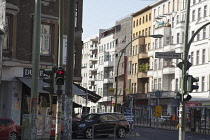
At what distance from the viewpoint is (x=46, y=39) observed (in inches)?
1556

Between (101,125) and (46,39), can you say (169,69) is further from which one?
(101,125)

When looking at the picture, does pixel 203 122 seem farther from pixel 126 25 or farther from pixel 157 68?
pixel 126 25

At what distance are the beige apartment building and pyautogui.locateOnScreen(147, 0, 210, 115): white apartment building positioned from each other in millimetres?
2983

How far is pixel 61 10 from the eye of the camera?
22953 millimetres

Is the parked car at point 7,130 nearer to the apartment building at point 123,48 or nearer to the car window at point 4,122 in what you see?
the car window at point 4,122

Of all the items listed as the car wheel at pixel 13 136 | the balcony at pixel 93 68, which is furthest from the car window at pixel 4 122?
the balcony at pixel 93 68

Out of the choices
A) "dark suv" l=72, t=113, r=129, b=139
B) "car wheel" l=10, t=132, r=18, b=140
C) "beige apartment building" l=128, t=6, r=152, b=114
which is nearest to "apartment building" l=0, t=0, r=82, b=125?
"dark suv" l=72, t=113, r=129, b=139

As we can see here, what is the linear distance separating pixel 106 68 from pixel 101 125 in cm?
9076

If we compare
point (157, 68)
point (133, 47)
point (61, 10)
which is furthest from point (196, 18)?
point (61, 10)

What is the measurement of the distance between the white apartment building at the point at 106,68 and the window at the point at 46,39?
7896 cm

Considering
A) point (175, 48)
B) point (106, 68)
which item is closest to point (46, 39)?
point (175, 48)

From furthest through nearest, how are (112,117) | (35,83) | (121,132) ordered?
1. (121,132)
2. (112,117)
3. (35,83)

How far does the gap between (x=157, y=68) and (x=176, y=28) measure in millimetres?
10084

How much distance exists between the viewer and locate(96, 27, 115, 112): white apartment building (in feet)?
398
